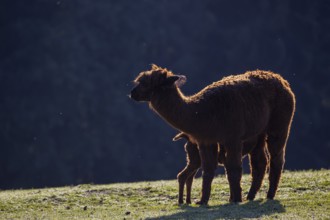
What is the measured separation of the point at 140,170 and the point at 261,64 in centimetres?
1554

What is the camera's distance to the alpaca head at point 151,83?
13.6 metres

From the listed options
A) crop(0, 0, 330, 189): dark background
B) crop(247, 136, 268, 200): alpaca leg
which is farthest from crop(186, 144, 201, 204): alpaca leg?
crop(0, 0, 330, 189): dark background

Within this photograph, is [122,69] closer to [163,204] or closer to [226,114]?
[163,204]

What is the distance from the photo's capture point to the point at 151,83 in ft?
44.8

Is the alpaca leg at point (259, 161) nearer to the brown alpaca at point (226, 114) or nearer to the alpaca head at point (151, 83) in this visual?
the brown alpaca at point (226, 114)

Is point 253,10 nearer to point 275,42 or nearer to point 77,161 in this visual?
point 275,42

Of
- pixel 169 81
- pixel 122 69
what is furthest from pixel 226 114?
pixel 122 69

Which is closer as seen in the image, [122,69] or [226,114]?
[226,114]

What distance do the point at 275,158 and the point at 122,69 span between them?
5163 centimetres

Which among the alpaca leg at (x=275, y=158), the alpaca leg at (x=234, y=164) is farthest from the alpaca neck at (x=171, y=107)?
the alpaca leg at (x=275, y=158)

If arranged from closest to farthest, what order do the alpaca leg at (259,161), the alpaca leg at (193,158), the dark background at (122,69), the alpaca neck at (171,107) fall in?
1. the alpaca neck at (171,107)
2. the alpaca leg at (193,158)
3. the alpaca leg at (259,161)
4. the dark background at (122,69)

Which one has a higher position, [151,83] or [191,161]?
[151,83]

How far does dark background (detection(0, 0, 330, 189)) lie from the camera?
188ft

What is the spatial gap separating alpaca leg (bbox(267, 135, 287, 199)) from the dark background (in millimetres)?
38476
